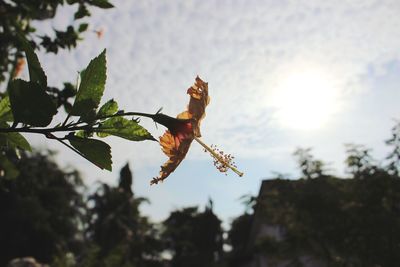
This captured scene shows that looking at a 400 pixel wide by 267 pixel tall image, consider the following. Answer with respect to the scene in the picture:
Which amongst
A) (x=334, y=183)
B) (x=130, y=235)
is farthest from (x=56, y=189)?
(x=334, y=183)

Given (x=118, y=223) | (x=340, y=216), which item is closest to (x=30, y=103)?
(x=340, y=216)

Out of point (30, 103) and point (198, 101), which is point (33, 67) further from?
point (198, 101)

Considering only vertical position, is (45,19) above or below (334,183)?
below

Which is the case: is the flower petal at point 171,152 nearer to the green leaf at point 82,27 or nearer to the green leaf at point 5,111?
the green leaf at point 5,111

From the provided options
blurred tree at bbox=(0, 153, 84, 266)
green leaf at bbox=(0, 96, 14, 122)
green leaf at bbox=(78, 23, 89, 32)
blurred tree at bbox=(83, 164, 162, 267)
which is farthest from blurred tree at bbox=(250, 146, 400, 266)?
blurred tree at bbox=(83, 164, 162, 267)

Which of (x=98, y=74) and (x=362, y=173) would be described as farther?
(x=362, y=173)

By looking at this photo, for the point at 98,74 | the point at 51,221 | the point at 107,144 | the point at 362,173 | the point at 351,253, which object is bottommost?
the point at 107,144

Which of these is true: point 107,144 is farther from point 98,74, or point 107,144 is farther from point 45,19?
point 45,19
